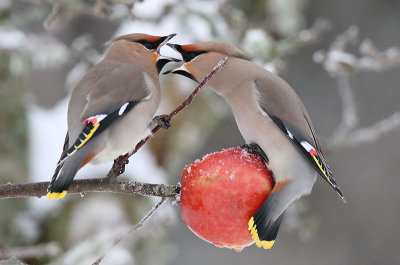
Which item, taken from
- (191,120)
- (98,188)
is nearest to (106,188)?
(98,188)

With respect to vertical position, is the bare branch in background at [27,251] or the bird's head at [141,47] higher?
the bird's head at [141,47]

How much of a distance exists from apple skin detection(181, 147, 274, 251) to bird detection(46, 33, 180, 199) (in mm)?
228

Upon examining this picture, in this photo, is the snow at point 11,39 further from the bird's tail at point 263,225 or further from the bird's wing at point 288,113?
the bird's tail at point 263,225

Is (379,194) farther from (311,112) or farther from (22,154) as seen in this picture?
(22,154)

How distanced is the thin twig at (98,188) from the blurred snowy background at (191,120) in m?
0.44

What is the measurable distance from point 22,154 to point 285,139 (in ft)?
8.74

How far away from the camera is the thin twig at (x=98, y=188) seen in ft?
6.53

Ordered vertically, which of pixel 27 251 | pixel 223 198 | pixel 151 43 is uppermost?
pixel 151 43

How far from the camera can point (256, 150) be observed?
2283mm

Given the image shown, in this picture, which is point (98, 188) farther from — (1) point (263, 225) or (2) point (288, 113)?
(2) point (288, 113)

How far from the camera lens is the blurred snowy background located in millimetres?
3479

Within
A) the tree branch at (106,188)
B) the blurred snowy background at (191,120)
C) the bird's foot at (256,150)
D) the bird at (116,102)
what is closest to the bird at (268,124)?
the bird's foot at (256,150)

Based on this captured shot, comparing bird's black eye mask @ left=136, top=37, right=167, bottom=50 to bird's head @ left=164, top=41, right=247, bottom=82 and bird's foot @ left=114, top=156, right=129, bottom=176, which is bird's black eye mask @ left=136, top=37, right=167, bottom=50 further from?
bird's foot @ left=114, top=156, right=129, bottom=176

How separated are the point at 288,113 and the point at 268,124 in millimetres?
90
